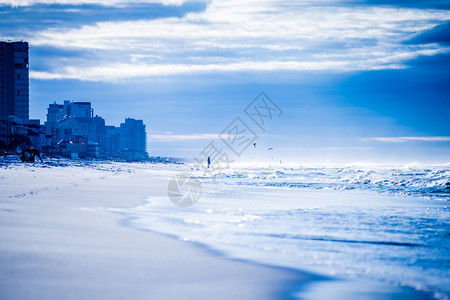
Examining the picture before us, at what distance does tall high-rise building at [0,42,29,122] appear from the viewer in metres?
139

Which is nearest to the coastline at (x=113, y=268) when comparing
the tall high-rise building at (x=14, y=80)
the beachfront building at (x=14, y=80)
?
the beachfront building at (x=14, y=80)

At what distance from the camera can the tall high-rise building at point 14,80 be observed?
139000 mm

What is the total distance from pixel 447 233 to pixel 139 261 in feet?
18.8

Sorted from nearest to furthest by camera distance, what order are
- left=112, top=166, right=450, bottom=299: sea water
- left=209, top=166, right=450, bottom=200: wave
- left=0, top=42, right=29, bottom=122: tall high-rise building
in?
left=112, top=166, right=450, bottom=299: sea water
left=209, top=166, right=450, bottom=200: wave
left=0, top=42, right=29, bottom=122: tall high-rise building

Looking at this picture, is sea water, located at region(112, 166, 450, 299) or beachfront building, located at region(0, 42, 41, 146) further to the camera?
beachfront building, located at region(0, 42, 41, 146)

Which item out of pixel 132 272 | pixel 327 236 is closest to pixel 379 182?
pixel 327 236

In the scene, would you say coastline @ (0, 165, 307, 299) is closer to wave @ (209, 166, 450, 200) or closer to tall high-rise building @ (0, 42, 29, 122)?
wave @ (209, 166, 450, 200)

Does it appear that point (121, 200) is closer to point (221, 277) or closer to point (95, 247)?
point (95, 247)

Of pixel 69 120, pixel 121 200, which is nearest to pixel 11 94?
pixel 69 120

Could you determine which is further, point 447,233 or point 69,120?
point 69,120

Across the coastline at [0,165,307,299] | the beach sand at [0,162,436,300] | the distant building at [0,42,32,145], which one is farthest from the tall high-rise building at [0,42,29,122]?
the beach sand at [0,162,436,300]

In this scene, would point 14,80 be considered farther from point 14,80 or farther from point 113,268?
point 113,268

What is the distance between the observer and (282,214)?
32.3ft

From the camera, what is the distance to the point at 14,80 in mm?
141125
